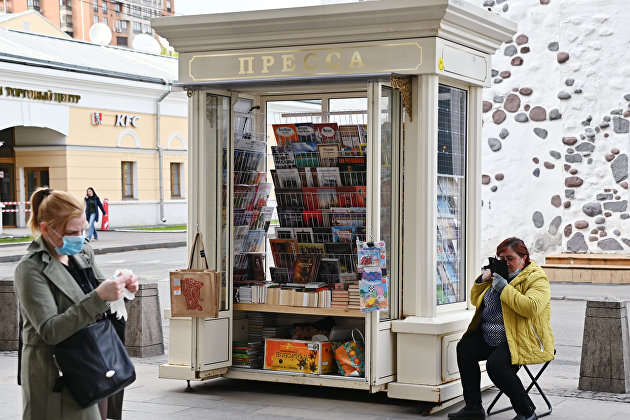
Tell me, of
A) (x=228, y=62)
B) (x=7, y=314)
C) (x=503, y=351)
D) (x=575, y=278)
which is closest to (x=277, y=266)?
(x=228, y=62)

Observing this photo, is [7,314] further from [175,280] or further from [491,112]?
[491,112]

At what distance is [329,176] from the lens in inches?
311

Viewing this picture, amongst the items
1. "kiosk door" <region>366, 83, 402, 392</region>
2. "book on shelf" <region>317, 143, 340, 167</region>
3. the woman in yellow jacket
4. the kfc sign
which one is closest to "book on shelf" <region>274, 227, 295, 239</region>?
"book on shelf" <region>317, 143, 340, 167</region>

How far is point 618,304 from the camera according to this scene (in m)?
7.61

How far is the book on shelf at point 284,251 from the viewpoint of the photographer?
809cm

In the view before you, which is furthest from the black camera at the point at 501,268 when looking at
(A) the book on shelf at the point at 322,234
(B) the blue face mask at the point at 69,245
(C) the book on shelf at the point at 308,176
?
(B) the blue face mask at the point at 69,245

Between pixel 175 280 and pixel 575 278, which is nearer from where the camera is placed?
pixel 175 280

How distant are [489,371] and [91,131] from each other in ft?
83.3

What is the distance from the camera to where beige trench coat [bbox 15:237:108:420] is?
3844mm

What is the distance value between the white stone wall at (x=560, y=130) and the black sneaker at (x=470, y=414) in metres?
9.02

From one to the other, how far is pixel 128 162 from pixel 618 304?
26.0 meters

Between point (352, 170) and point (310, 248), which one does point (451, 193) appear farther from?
point (310, 248)

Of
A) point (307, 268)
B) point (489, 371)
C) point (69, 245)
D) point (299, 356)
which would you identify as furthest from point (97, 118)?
point (69, 245)

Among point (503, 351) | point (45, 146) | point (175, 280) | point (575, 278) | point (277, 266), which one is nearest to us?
point (503, 351)
